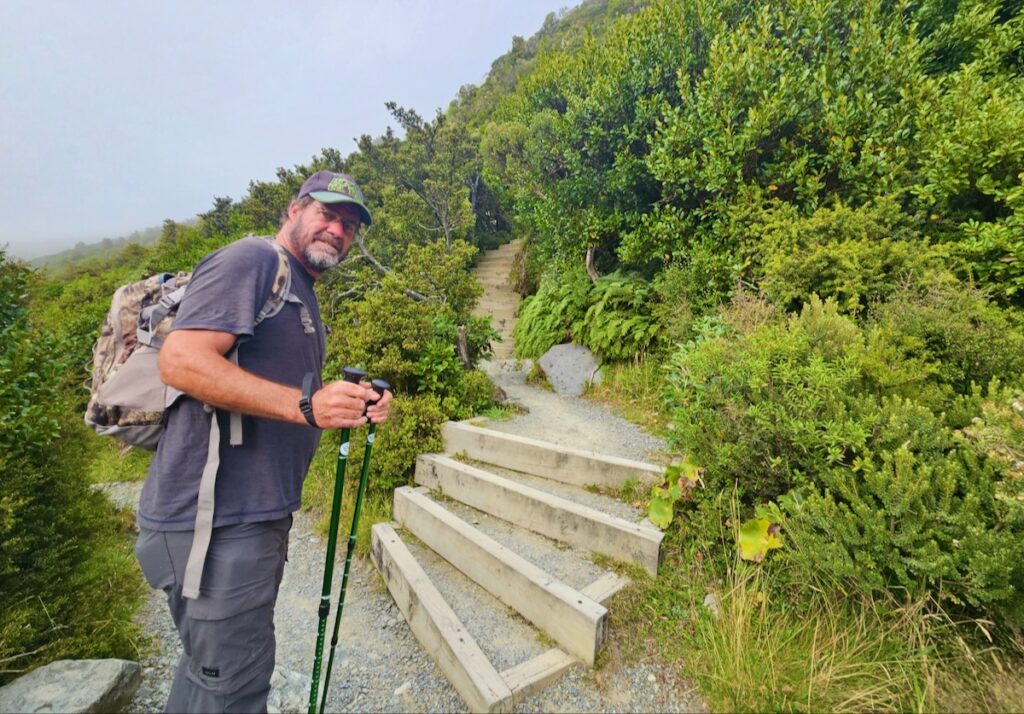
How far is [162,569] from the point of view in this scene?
5.35 ft

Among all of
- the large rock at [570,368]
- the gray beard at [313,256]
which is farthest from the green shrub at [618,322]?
the gray beard at [313,256]

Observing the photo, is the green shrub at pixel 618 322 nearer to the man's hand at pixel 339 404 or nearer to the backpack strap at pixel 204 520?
the man's hand at pixel 339 404

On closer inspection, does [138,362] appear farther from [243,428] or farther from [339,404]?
[339,404]

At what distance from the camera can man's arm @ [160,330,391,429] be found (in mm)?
1485

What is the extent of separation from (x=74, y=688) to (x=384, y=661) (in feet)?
5.35

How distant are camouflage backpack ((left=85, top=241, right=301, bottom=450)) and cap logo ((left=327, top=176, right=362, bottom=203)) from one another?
0.39 meters

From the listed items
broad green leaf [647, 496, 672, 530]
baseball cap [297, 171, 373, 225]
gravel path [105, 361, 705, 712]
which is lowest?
gravel path [105, 361, 705, 712]

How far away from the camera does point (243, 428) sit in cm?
169

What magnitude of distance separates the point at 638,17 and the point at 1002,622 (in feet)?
31.3

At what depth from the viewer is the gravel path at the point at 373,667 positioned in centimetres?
234

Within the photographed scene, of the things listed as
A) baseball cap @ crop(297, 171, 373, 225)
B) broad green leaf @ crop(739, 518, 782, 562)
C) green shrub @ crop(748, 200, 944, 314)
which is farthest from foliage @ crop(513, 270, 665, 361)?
baseball cap @ crop(297, 171, 373, 225)

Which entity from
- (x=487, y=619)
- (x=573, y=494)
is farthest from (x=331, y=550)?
(x=573, y=494)

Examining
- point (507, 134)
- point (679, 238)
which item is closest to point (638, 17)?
point (679, 238)

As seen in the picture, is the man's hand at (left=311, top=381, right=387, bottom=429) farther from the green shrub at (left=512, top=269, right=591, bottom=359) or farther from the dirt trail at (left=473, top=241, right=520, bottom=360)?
the dirt trail at (left=473, top=241, right=520, bottom=360)
